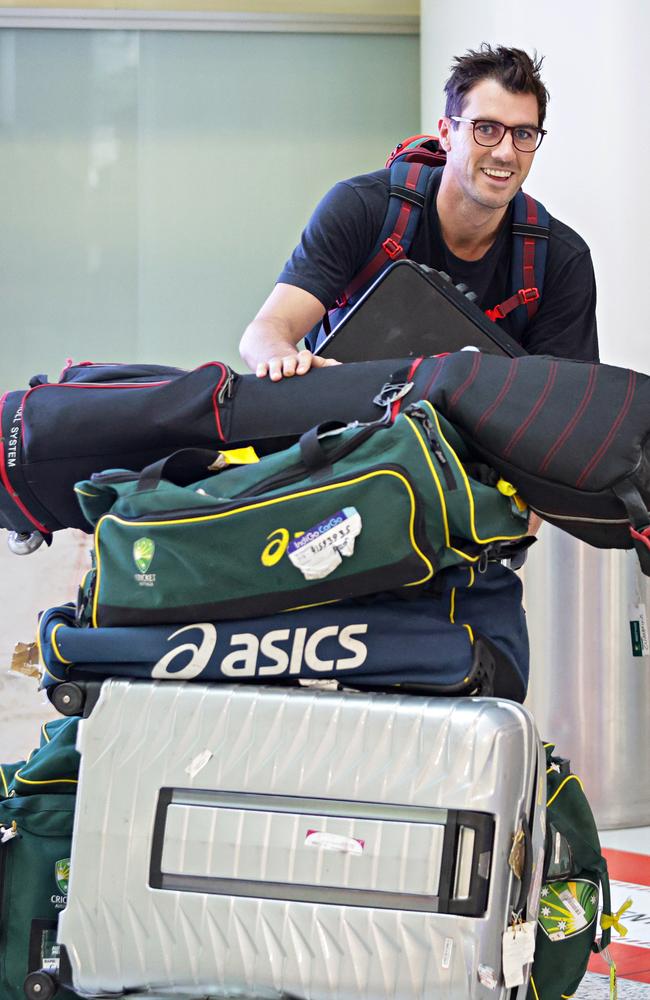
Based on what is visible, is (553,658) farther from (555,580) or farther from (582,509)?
(582,509)

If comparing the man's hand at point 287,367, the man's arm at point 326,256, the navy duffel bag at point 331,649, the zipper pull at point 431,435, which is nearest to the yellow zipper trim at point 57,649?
the navy duffel bag at point 331,649

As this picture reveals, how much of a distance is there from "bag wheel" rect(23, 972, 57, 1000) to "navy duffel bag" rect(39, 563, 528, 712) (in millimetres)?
342

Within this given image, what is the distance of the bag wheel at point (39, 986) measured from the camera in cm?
146

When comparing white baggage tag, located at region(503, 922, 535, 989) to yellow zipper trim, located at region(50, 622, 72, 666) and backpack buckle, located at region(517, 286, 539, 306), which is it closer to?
yellow zipper trim, located at region(50, 622, 72, 666)

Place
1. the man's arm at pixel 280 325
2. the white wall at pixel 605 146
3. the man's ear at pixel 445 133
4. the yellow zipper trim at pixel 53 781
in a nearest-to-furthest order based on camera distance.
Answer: the yellow zipper trim at pixel 53 781
the man's arm at pixel 280 325
the man's ear at pixel 445 133
the white wall at pixel 605 146

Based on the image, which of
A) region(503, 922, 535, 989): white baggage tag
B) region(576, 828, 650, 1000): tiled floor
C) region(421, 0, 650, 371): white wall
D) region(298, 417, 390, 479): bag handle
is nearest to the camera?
region(503, 922, 535, 989): white baggage tag

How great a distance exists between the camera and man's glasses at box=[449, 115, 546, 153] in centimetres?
192

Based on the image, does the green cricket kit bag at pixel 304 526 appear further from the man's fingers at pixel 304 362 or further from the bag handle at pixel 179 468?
the man's fingers at pixel 304 362

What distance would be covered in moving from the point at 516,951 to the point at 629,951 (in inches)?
37.6

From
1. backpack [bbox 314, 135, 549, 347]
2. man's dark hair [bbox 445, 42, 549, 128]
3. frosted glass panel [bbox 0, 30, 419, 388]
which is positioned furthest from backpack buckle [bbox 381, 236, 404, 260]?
frosted glass panel [bbox 0, 30, 419, 388]

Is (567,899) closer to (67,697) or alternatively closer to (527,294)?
(67,697)

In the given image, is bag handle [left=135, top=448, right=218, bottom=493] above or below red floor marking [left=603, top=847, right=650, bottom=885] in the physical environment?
above

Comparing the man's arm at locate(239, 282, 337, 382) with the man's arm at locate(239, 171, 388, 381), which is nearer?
the man's arm at locate(239, 282, 337, 382)

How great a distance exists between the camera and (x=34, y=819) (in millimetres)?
1538
